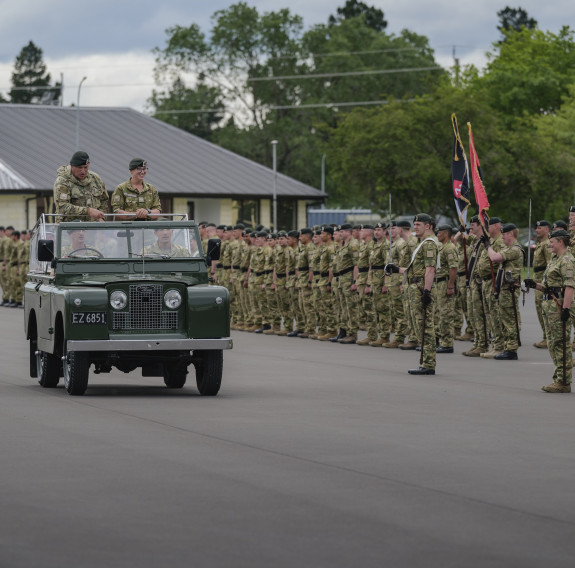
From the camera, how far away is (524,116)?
77188 millimetres

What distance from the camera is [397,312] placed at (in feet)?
82.3

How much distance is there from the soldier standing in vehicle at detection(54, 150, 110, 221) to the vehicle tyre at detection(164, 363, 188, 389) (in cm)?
197

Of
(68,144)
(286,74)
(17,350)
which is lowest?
(17,350)

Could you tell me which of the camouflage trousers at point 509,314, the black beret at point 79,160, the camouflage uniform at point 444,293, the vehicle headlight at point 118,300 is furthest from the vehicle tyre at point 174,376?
the camouflage uniform at point 444,293

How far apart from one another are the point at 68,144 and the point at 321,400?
57176mm

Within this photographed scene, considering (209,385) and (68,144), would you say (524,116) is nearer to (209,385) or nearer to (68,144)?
(68,144)

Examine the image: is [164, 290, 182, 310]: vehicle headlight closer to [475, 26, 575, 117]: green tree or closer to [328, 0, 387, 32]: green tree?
[475, 26, 575, 117]: green tree

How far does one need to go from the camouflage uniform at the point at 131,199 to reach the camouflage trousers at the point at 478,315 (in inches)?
268

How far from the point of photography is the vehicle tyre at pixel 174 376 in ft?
56.1

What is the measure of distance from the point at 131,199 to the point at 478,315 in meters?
7.19

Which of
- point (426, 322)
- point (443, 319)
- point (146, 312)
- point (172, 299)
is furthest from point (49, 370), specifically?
point (443, 319)

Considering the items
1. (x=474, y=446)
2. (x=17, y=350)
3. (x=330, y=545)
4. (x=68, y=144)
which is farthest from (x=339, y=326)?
(x=68, y=144)

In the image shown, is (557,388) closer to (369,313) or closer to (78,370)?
(78,370)

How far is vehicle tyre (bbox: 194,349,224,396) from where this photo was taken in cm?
1614
